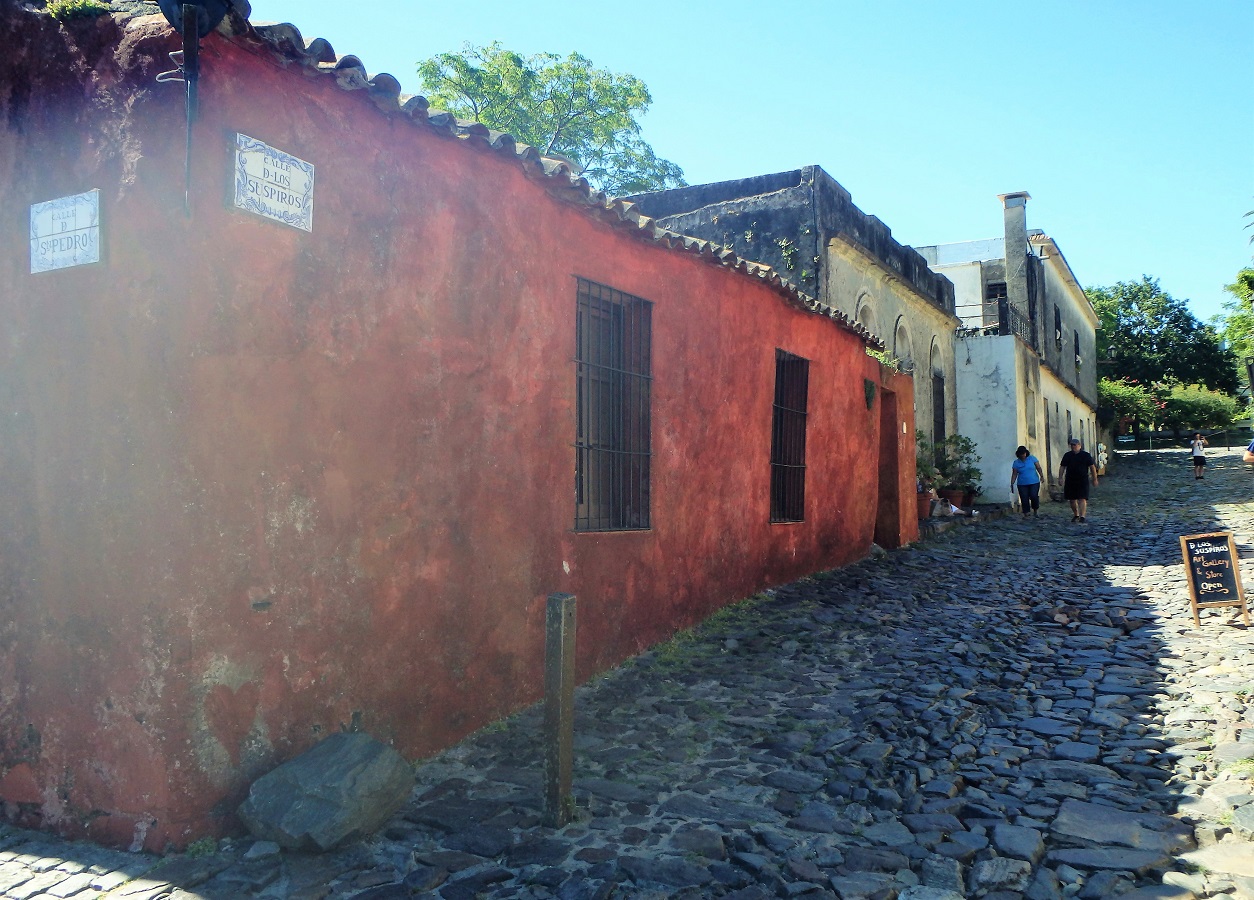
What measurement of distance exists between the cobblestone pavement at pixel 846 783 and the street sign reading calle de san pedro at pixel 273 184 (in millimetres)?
2510

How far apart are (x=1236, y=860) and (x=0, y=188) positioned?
5688mm

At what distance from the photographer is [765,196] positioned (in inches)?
544

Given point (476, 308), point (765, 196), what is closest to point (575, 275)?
point (476, 308)

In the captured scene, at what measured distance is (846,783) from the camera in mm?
4406

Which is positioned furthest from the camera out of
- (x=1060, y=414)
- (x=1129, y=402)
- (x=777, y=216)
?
(x=1129, y=402)

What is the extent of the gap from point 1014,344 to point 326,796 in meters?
19.7

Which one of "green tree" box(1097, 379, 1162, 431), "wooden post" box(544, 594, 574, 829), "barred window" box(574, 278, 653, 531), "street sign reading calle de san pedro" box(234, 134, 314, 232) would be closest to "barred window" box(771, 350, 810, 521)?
"barred window" box(574, 278, 653, 531)

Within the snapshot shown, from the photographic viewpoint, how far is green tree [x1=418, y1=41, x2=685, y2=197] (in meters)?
25.3

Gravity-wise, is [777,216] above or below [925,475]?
above

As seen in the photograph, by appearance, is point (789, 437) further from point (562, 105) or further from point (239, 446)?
point (562, 105)

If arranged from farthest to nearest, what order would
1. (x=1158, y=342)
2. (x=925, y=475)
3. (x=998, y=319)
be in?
1. (x=1158, y=342)
2. (x=998, y=319)
3. (x=925, y=475)

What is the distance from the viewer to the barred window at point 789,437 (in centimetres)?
942

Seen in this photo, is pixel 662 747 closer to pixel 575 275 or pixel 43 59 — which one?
pixel 575 275

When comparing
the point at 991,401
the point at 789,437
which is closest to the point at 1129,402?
the point at 991,401
